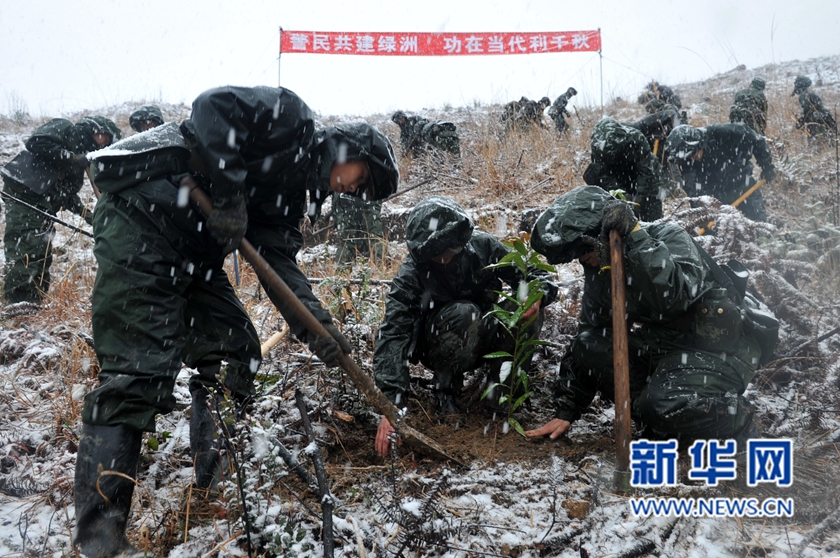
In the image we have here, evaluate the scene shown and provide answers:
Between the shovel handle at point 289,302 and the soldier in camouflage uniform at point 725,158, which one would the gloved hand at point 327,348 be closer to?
the shovel handle at point 289,302

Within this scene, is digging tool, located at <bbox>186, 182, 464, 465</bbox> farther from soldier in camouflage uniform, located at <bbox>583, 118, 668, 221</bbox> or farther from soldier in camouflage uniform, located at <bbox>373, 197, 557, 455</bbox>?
soldier in camouflage uniform, located at <bbox>583, 118, 668, 221</bbox>

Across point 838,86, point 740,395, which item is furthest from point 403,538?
point 838,86

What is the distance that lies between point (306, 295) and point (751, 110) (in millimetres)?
8599

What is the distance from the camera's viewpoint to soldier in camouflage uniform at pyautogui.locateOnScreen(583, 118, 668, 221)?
445 centimetres

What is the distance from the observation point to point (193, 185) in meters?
1.96

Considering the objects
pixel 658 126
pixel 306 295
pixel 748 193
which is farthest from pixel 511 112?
pixel 306 295

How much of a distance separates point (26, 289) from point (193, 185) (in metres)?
4.11

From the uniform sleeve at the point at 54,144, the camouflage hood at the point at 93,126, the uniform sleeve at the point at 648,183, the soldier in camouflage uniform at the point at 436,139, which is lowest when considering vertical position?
the uniform sleeve at the point at 648,183

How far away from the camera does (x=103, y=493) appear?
1.62m

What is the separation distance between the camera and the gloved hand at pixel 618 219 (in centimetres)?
224

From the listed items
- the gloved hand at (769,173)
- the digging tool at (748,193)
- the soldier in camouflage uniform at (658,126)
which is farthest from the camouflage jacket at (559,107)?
the digging tool at (748,193)

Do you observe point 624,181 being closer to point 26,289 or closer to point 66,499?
point 66,499

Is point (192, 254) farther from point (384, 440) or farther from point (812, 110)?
point (812, 110)

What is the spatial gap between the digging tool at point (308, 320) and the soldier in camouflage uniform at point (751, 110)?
25.5 feet
